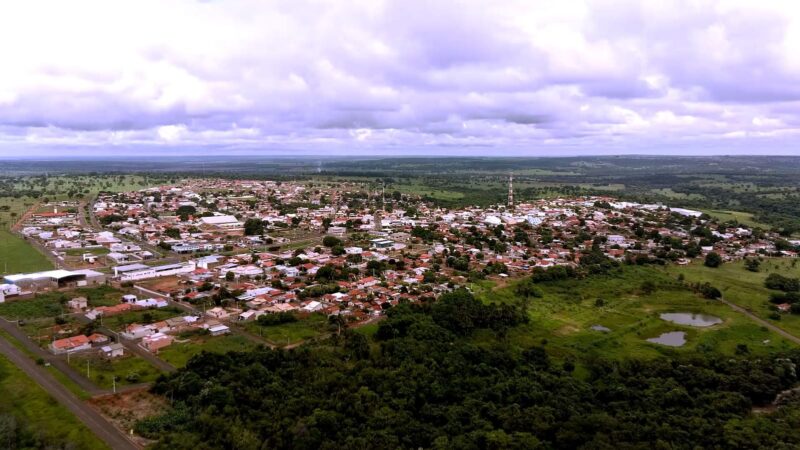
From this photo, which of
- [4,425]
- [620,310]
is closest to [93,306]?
[4,425]

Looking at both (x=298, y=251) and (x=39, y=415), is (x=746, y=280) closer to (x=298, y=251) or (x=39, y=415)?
(x=298, y=251)

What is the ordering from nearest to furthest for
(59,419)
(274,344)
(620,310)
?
1. (59,419)
2. (274,344)
3. (620,310)

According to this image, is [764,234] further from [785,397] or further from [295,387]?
[295,387]

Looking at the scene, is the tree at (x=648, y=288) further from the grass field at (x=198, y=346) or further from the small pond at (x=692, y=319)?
the grass field at (x=198, y=346)

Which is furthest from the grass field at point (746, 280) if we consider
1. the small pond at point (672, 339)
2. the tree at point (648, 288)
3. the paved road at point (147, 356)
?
the paved road at point (147, 356)

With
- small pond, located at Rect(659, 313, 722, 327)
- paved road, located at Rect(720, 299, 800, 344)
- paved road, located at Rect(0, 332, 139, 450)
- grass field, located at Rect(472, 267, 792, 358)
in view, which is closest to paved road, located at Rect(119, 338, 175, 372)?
paved road, located at Rect(0, 332, 139, 450)
